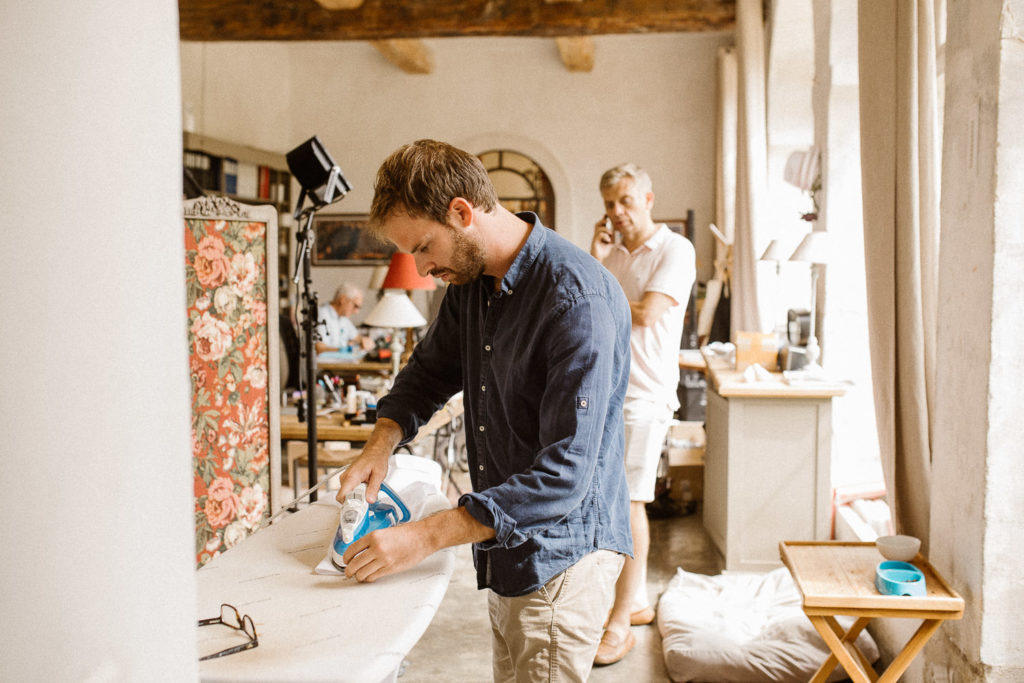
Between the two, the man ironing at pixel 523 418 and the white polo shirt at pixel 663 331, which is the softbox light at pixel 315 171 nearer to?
the white polo shirt at pixel 663 331

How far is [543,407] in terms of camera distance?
136 centimetres

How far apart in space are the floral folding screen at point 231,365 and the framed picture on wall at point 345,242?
7139 mm

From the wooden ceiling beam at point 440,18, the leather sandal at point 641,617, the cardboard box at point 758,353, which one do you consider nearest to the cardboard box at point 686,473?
the cardboard box at point 758,353

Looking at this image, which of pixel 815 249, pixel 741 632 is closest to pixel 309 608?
pixel 741 632

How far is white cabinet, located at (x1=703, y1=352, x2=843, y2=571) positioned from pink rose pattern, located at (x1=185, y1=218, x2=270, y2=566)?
199 centimetres

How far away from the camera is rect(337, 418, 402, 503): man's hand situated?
1610mm

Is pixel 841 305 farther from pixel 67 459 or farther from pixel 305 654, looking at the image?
pixel 67 459

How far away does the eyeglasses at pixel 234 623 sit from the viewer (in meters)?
1.18

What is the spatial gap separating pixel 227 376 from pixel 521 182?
7.20 meters

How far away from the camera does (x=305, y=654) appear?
1.16 meters

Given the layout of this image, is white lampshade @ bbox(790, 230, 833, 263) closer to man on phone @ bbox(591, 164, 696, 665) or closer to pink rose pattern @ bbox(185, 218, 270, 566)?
man on phone @ bbox(591, 164, 696, 665)

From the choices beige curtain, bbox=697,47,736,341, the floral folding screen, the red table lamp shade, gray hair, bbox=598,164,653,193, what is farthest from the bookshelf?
gray hair, bbox=598,164,653,193

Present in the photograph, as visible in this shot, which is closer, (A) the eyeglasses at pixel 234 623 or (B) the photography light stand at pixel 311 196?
(A) the eyeglasses at pixel 234 623

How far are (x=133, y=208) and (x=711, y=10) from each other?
699 centimetres
